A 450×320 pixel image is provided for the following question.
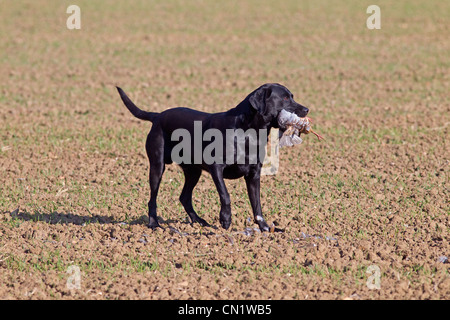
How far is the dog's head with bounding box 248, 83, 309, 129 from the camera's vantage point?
709 centimetres

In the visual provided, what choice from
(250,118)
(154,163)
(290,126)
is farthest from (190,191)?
(290,126)

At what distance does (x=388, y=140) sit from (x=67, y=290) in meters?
6.91

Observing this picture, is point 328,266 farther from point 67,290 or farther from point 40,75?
point 40,75

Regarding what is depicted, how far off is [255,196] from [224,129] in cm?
81

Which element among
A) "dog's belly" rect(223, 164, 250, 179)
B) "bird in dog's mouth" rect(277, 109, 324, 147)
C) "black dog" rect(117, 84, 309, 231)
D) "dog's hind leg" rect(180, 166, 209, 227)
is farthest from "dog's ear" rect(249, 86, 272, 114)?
"dog's hind leg" rect(180, 166, 209, 227)

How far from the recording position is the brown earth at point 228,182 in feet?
21.4

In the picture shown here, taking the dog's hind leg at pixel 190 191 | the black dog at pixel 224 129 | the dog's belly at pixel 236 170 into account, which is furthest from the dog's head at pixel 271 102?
the dog's hind leg at pixel 190 191

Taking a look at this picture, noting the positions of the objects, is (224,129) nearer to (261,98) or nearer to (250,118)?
(250,118)


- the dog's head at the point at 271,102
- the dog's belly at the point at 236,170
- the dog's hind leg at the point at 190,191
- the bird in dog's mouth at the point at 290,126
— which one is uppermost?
the dog's head at the point at 271,102

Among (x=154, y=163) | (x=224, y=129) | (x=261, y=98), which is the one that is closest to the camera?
(x=261, y=98)

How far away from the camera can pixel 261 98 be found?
7.11m

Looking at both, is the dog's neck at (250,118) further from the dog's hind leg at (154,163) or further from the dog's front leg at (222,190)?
the dog's hind leg at (154,163)

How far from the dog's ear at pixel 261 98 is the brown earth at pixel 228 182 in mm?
1320

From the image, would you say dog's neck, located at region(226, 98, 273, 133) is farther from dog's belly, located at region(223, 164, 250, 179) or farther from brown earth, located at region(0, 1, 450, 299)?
brown earth, located at region(0, 1, 450, 299)
